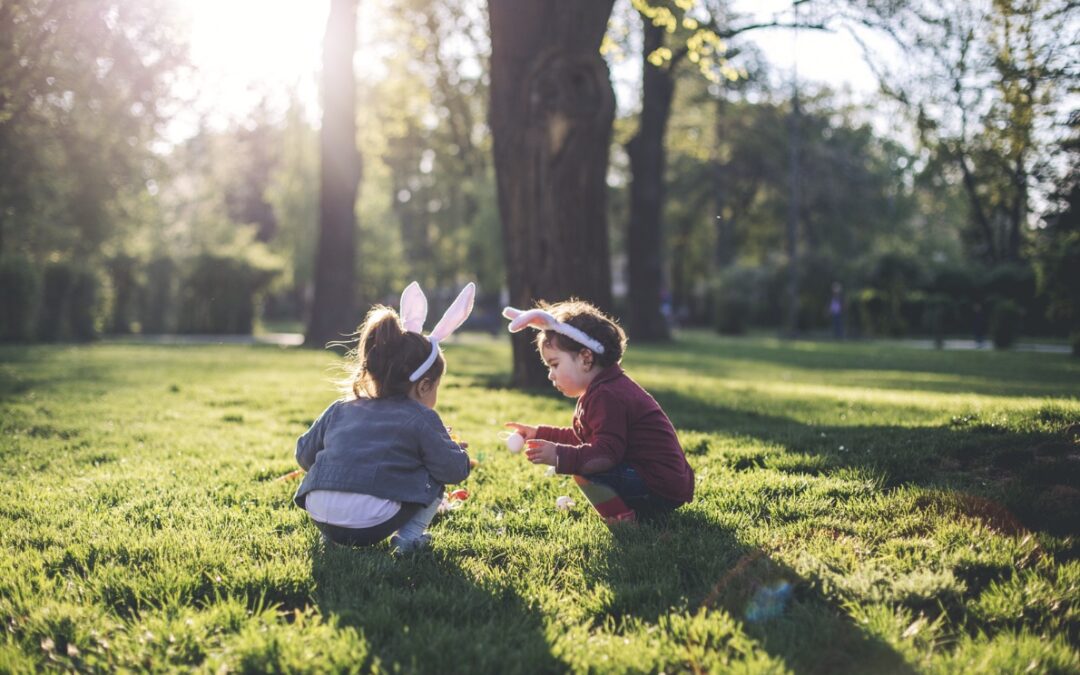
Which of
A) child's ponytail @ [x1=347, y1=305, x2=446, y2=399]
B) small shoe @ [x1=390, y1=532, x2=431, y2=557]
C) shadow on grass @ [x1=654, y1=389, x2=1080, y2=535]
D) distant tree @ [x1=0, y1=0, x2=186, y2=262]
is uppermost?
distant tree @ [x1=0, y1=0, x2=186, y2=262]

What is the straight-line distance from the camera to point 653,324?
22312 millimetres

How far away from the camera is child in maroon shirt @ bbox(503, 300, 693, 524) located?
4.13 meters

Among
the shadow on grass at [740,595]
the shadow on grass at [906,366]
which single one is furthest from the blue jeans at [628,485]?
the shadow on grass at [906,366]

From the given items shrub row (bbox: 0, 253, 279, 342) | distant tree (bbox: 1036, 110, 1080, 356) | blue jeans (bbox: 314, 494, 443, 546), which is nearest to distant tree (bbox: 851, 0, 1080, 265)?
distant tree (bbox: 1036, 110, 1080, 356)

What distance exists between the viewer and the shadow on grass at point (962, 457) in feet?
13.7

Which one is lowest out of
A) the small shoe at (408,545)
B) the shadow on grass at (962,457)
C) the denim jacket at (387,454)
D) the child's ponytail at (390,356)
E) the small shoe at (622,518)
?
the small shoe at (408,545)

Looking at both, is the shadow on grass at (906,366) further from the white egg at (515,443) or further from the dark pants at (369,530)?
the dark pants at (369,530)

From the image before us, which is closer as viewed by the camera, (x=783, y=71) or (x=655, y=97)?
(x=655, y=97)

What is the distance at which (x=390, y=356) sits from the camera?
389 centimetres

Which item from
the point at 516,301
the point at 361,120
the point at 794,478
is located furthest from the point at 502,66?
the point at 361,120

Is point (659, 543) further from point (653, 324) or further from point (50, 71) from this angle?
point (653, 324)

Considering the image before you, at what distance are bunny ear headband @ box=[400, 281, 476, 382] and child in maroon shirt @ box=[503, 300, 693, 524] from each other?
11.7 inches

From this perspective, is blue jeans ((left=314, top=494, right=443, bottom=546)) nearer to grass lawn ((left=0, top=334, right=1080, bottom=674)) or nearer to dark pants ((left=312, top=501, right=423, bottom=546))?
dark pants ((left=312, top=501, right=423, bottom=546))

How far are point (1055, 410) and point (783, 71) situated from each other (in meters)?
21.1
